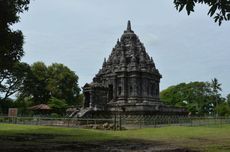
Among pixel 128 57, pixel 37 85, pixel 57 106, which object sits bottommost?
pixel 57 106

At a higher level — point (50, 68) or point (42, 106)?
point (50, 68)

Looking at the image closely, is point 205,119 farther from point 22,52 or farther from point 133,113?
point 22,52

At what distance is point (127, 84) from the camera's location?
52.2 m

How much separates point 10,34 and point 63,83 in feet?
178

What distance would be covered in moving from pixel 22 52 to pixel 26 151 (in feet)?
35.2

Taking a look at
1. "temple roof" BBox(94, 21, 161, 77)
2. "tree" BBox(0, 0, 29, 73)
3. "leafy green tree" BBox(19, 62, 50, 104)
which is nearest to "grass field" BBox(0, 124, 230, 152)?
"tree" BBox(0, 0, 29, 73)

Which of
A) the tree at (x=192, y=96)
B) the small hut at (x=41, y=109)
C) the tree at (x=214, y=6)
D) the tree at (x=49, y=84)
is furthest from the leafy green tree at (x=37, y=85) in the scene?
the tree at (x=214, y=6)

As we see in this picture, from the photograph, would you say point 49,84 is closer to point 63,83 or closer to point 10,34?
point 63,83

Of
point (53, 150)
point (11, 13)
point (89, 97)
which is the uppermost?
point (11, 13)

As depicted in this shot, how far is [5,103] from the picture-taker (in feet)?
228

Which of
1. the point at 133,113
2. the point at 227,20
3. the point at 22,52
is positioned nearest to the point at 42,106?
the point at 133,113

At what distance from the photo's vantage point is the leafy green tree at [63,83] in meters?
72.6

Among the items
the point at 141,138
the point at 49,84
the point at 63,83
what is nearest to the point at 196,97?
the point at 63,83

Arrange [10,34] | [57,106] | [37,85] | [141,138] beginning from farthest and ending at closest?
[37,85] → [57,106] → [141,138] → [10,34]
